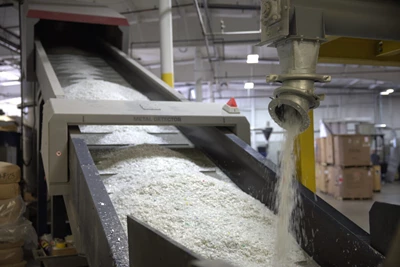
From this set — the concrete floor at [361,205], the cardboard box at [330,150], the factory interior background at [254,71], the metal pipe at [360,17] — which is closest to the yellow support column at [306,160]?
the factory interior background at [254,71]

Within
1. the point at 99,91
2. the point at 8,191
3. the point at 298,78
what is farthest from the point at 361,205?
the point at 298,78

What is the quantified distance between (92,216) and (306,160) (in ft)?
6.62

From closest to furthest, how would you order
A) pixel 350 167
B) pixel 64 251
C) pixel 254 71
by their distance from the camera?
1. pixel 64 251
2. pixel 350 167
3. pixel 254 71

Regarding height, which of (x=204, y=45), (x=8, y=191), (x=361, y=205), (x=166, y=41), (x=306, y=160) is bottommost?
(x=361, y=205)

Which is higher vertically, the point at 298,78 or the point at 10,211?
the point at 298,78

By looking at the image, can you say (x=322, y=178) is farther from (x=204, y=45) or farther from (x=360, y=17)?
(x=360, y=17)

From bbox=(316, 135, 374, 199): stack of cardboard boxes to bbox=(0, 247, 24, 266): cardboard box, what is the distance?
23.2 ft

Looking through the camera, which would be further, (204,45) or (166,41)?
(204,45)

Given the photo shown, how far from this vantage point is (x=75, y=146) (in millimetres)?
2408

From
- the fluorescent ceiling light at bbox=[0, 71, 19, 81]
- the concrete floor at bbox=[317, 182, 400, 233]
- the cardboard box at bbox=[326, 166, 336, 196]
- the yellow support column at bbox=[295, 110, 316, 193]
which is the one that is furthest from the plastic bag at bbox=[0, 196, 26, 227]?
the fluorescent ceiling light at bbox=[0, 71, 19, 81]

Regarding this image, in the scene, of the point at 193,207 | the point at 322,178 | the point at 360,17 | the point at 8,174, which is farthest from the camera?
the point at 322,178

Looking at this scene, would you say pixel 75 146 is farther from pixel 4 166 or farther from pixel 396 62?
pixel 396 62

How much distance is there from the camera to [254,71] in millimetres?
11984

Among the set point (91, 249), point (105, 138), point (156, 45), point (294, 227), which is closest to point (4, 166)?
point (105, 138)
